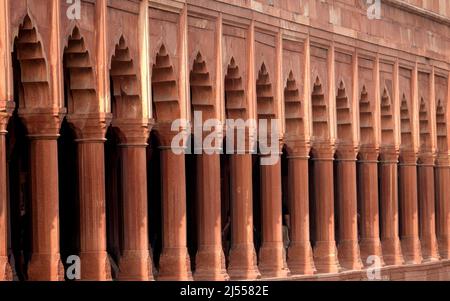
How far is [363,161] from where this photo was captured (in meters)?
48.7

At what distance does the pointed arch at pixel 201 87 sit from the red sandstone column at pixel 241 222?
195 cm

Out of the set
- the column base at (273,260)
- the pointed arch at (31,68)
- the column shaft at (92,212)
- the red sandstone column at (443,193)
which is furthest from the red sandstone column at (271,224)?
the red sandstone column at (443,193)

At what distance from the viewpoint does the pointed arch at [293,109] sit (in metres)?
43.6

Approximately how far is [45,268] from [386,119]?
17.1 meters

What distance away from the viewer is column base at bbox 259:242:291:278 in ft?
138

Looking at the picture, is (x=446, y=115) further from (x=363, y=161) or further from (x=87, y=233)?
(x=87, y=233)

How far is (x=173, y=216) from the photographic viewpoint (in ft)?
126

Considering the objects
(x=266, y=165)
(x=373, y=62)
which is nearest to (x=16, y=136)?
(x=266, y=165)

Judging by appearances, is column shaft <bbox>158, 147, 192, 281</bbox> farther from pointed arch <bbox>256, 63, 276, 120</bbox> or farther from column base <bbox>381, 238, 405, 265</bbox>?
column base <bbox>381, 238, 405, 265</bbox>

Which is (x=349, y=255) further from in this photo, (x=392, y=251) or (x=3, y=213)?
(x=3, y=213)

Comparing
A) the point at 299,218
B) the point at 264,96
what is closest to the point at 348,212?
the point at 299,218

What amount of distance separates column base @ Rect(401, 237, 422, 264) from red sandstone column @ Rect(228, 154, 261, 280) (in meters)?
9.87

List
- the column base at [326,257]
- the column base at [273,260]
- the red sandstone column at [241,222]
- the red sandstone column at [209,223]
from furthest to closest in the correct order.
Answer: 1. the column base at [326,257]
2. the column base at [273,260]
3. the red sandstone column at [241,222]
4. the red sandstone column at [209,223]

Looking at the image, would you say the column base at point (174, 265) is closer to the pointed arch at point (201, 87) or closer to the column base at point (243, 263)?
the column base at point (243, 263)
